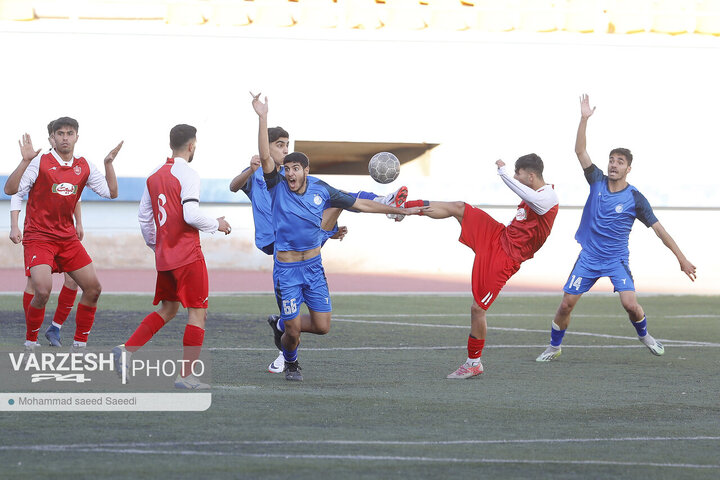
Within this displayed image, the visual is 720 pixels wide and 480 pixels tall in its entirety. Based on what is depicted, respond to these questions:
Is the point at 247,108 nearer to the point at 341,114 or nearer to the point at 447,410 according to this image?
the point at 341,114

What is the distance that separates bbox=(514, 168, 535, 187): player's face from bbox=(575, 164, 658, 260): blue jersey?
140 centimetres

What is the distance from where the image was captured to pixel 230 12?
27.1m

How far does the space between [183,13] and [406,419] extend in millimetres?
21500

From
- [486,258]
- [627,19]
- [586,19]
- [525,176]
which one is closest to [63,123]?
[486,258]

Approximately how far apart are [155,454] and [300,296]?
2971mm

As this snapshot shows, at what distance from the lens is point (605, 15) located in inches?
1127

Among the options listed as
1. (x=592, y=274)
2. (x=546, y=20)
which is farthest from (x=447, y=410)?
(x=546, y=20)

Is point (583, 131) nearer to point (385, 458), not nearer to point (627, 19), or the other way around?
point (385, 458)

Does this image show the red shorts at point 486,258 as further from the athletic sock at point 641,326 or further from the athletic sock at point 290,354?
the athletic sock at point 641,326

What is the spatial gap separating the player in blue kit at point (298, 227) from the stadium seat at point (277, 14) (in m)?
18.9

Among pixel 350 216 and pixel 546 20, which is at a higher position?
pixel 546 20

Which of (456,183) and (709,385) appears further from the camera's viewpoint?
(456,183)

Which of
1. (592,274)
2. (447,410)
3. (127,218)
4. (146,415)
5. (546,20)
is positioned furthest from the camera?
(546,20)


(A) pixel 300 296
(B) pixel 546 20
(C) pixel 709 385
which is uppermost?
(B) pixel 546 20
